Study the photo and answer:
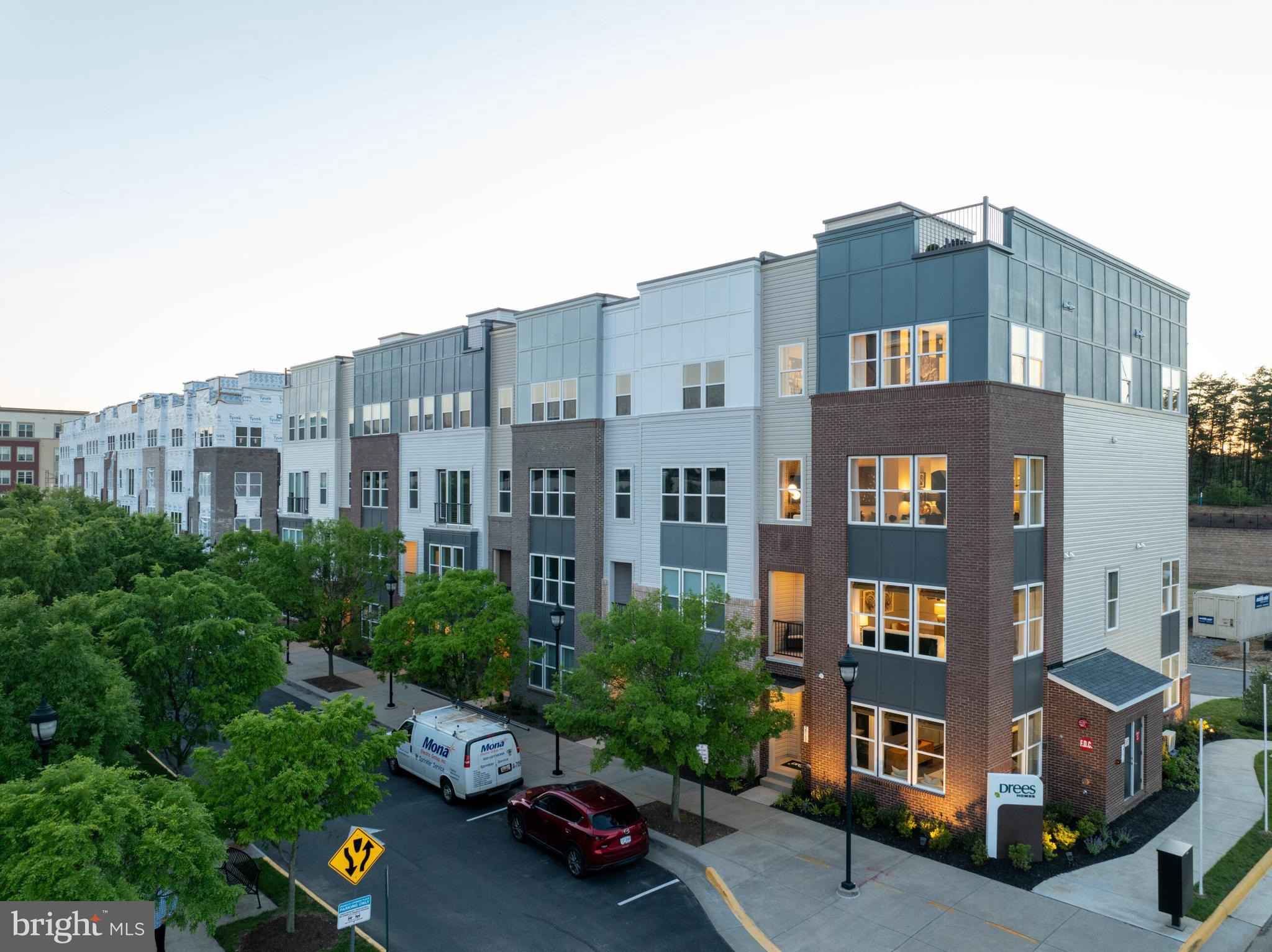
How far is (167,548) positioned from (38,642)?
20.0 m

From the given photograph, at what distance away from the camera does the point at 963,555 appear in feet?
66.3

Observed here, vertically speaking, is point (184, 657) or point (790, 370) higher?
point (790, 370)

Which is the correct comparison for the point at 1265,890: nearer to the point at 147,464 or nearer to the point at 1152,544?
the point at 1152,544

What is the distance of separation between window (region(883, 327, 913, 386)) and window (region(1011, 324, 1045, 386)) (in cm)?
252

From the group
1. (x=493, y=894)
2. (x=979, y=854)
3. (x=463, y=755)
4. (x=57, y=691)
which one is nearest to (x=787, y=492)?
(x=979, y=854)

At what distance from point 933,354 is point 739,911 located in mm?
13886

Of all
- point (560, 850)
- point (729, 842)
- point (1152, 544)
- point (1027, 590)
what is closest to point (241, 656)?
point (560, 850)

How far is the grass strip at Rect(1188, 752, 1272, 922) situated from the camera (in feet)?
55.4

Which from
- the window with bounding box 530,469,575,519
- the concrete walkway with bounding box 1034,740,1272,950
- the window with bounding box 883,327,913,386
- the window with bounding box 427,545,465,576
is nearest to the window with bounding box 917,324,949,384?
the window with bounding box 883,327,913,386

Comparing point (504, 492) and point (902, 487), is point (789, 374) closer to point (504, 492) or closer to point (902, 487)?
point (902, 487)

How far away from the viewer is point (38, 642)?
49.7ft

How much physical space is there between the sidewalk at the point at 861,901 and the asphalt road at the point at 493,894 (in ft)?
3.39

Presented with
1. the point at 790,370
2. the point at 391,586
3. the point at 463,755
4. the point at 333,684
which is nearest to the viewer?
the point at 463,755

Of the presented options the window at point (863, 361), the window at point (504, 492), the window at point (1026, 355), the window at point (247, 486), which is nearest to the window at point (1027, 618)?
the window at point (1026, 355)
